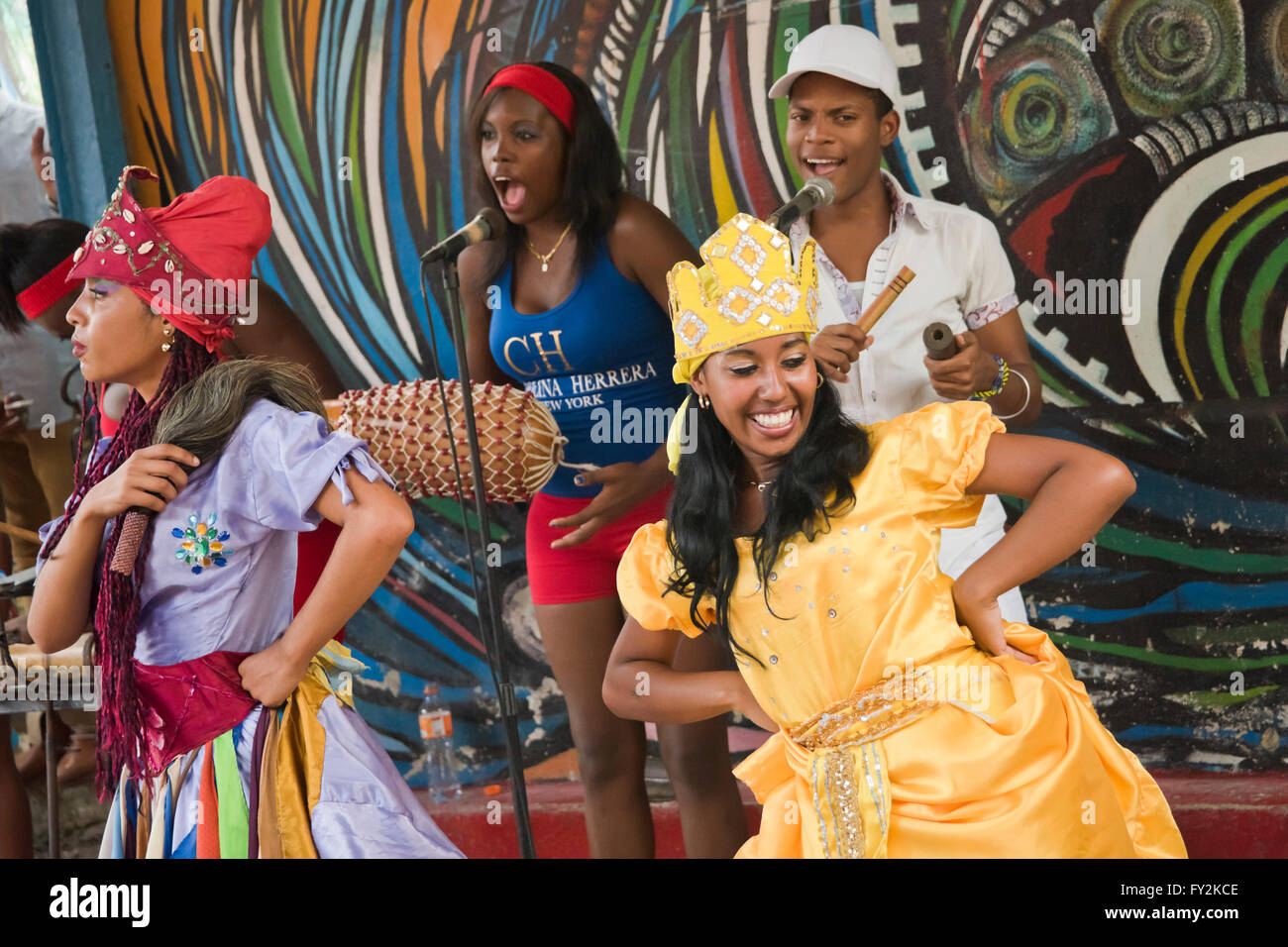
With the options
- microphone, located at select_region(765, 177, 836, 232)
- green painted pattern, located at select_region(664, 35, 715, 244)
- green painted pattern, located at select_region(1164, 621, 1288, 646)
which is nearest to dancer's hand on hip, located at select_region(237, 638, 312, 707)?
microphone, located at select_region(765, 177, 836, 232)

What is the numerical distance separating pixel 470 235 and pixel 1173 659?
7.46 ft

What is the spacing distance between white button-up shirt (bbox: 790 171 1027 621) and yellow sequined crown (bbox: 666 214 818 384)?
85 centimetres

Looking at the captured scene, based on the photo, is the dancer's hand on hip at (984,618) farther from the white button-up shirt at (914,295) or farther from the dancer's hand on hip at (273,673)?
the dancer's hand on hip at (273,673)

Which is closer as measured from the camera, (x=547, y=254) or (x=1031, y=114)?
(x=547, y=254)

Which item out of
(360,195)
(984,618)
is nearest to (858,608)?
(984,618)

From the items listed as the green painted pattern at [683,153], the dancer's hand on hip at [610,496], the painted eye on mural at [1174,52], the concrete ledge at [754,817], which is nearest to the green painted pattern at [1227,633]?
the concrete ledge at [754,817]

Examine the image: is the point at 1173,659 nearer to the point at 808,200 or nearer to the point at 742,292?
the point at 808,200

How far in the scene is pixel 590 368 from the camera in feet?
11.7

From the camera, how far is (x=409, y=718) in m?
4.63

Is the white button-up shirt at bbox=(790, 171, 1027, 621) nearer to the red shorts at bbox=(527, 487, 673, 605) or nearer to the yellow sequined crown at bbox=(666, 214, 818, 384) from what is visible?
the red shorts at bbox=(527, 487, 673, 605)

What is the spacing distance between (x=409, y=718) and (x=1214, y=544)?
2.59 m

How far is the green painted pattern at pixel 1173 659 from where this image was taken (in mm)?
3777
